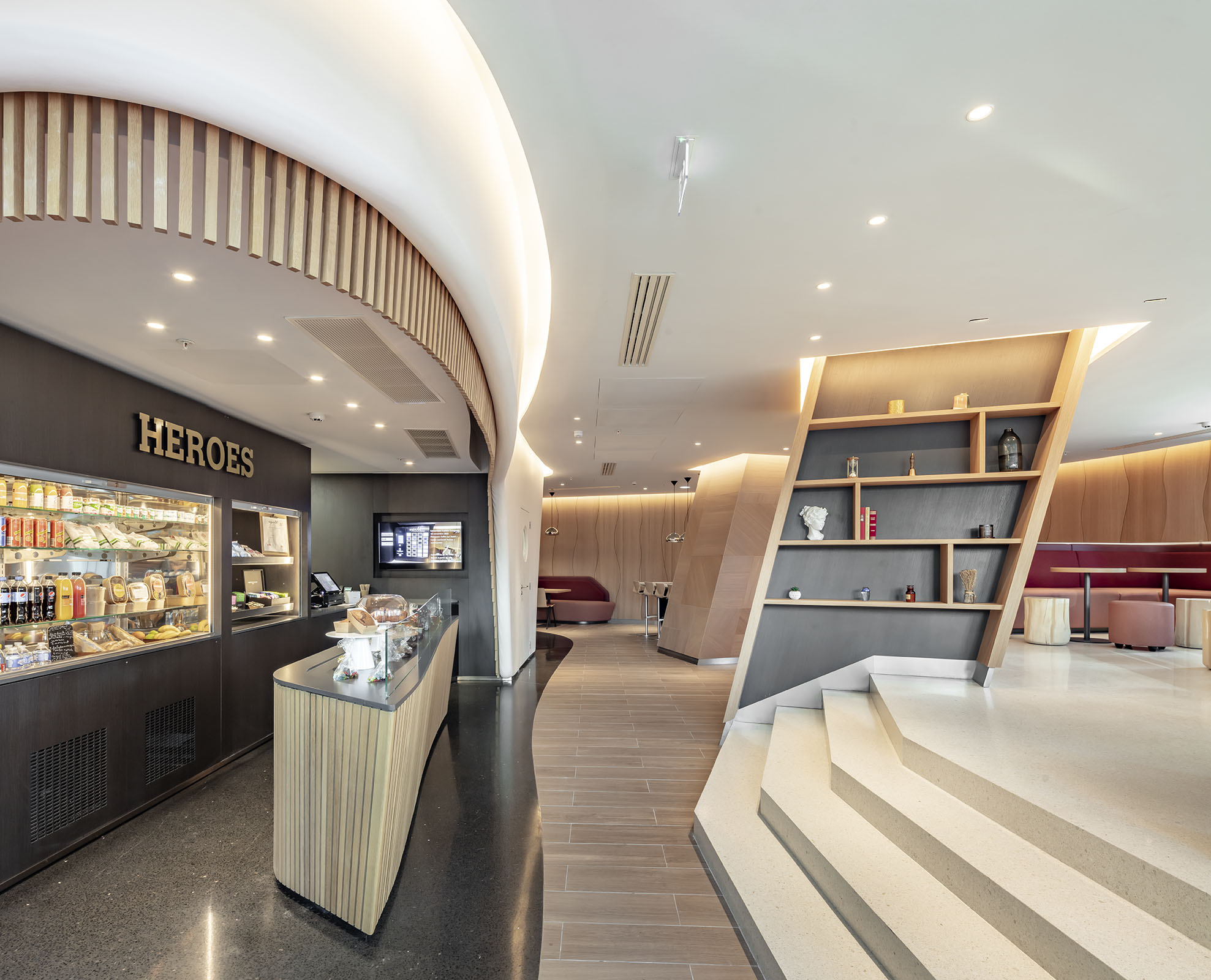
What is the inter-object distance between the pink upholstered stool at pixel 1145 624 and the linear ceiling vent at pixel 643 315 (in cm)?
662

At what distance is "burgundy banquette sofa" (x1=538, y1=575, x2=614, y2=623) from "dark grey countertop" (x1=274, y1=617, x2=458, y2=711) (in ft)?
39.6

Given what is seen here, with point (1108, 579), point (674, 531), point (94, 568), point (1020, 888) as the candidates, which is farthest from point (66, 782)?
point (674, 531)

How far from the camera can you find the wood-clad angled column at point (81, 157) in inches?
56.1

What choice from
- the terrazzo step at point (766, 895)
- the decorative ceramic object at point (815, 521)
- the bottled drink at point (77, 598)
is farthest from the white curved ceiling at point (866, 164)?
the bottled drink at point (77, 598)

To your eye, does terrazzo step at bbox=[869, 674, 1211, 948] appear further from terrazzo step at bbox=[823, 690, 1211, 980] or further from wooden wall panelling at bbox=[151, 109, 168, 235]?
wooden wall panelling at bbox=[151, 109, 168, 235]

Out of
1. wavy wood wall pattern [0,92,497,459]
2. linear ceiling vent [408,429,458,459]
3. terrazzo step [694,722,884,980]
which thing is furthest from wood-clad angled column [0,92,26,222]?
linear ceiling vent [408,429,458,459]

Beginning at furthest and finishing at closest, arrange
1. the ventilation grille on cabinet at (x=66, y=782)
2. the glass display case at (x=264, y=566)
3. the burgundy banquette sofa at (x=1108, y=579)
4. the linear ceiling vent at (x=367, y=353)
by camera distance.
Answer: the burgundy banquette sofa at (x=1108, y=579)
the glass display case at (x=264, y=566)
the ventilation grille on cabinet at (x=66, y=782)
the linear ceiling vent at (x=367, y=353)

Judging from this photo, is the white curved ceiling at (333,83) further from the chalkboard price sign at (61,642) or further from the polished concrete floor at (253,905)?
the chalkboard price sign at (61,642)

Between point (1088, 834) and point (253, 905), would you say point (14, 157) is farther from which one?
point (1088, 834)

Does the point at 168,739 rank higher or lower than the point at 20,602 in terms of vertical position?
lower

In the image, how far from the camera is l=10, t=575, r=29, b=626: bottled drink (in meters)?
3.56

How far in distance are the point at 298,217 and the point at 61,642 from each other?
141 inches

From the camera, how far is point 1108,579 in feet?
32.9

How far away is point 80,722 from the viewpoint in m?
3.84
